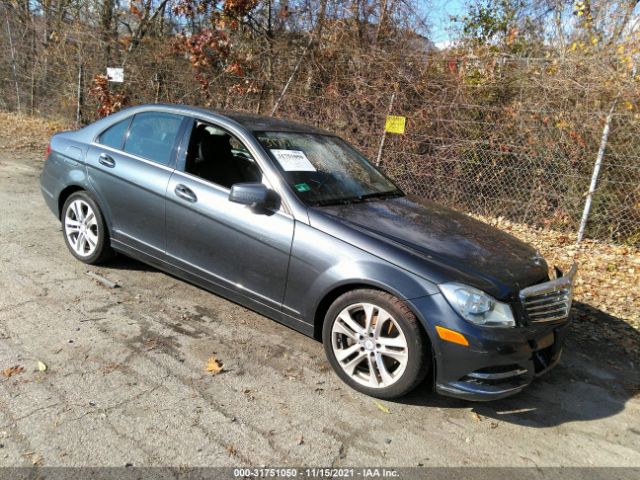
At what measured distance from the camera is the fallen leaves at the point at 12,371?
3.09 metres

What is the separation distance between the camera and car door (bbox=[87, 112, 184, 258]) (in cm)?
427

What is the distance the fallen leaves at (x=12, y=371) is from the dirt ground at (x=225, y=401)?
0.05ft

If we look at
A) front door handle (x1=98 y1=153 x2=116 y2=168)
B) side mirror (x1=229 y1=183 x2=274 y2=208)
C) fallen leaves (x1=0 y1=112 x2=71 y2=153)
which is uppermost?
side mirror (x1=229 y1=183 x2=274 y2=208)

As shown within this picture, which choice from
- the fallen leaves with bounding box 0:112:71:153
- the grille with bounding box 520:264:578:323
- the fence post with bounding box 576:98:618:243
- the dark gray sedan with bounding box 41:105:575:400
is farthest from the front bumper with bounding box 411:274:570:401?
the fallen leaves with bounding box 0:112:71:153

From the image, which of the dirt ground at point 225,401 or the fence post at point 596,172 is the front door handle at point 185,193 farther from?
the fence post at point 596,172

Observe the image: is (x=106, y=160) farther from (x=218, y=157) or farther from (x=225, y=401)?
(x=225, y=401)

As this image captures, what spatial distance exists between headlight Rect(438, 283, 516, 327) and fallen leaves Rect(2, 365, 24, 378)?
2.52 meters

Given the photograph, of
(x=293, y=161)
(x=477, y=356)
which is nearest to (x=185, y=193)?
(x=293, y=161)

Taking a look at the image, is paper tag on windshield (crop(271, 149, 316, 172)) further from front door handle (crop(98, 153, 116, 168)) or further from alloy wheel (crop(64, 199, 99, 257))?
alloy wheel (crop(64, 199, 99, 257))

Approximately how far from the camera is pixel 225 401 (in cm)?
310

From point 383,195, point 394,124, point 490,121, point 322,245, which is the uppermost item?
point 490,121

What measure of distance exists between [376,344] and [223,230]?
1392 millimetres

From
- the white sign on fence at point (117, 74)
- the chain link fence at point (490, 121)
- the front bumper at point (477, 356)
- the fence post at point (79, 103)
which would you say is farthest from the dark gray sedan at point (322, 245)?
the fence post at point (79, 103)

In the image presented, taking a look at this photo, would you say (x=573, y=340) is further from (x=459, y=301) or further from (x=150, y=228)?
(x=150, y=228)
